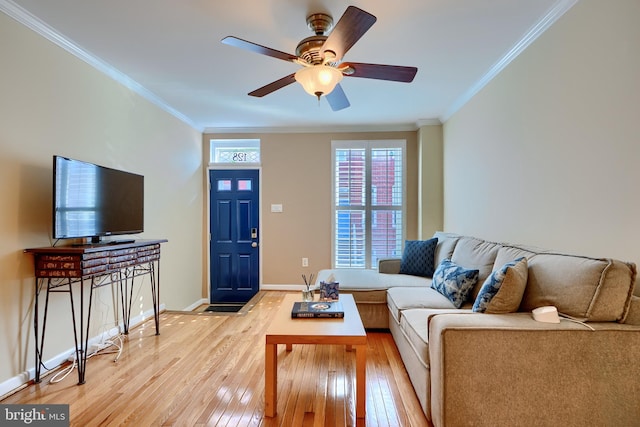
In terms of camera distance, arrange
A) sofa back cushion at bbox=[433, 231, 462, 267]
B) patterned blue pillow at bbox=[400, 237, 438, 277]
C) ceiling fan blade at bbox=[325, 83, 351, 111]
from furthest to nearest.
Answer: patterned blue pillow at bbox=[400, 237, 438, 277] → sofa back cushion at bbox=[433, 231, 462, 267] → ceiling fan blade at bbox=[325, 83, 351, 111]

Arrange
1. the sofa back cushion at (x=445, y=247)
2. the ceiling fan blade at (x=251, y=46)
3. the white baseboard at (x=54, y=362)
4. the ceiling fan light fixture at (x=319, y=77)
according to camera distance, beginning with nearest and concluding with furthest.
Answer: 1. the ceiling fan blade at (x=251, y=46)
2. the ceiling fan light fixture at (x=319, y=77)
3. the white baseboard at (x=54, y=362)
4. the sofa back cushion at (x=445, y=247)

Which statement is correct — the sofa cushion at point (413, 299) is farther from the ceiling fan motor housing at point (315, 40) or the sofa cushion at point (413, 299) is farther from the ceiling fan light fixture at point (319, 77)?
the ceiling fan motor housing at point (315, 40)

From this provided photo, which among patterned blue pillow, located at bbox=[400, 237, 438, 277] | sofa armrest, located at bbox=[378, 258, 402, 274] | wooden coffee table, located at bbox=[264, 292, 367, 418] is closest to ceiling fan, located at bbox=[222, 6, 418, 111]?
wooden coffee table, located at bbox=[264, 292, 367, 418]

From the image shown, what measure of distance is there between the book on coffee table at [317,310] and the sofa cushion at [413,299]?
1.80 ft

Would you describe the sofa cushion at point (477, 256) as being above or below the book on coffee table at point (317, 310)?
above

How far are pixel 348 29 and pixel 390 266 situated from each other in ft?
9.43

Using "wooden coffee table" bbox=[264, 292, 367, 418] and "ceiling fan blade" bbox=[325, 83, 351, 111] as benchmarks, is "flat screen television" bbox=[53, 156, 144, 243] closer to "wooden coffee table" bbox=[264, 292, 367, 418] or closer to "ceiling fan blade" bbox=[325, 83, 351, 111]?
"wooden coffee table" bbox=[264, 292, 367, 418]

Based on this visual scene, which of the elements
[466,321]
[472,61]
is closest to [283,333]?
[466,321]

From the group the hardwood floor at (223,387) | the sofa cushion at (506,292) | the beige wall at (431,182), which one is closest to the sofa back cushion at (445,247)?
the beige wall at (431,182)

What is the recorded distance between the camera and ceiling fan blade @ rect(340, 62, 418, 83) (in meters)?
2.04

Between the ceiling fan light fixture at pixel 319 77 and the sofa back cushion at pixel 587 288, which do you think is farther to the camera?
the ceiling fan light fixture at pixel 319 77

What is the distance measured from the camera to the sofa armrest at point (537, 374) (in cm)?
150

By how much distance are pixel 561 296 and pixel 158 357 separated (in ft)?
9.59

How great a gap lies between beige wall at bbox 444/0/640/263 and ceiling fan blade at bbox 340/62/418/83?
40.1 inches
